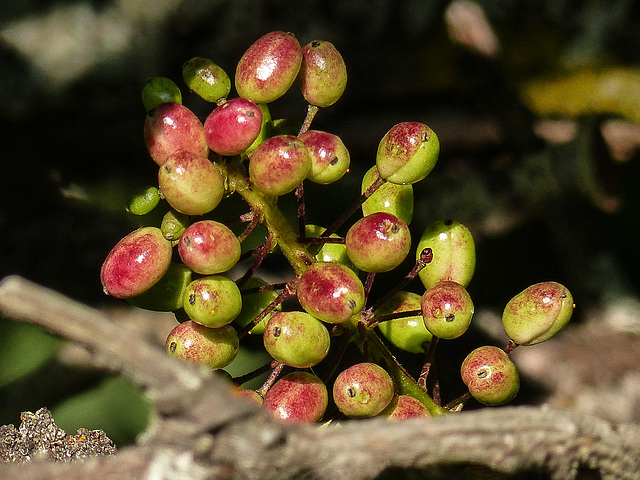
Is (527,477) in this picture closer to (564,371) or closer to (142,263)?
(142,263)

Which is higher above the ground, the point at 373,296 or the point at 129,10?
the point at 129,10

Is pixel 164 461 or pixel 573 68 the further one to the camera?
pixel 573 68

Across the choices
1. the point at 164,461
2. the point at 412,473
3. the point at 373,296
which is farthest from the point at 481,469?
the point at 373,296

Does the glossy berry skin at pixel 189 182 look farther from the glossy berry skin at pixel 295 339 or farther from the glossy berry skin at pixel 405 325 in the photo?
the glossy berry skin at pixel 405 325

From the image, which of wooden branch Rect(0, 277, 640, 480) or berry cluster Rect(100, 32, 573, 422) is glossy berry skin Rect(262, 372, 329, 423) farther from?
wooden branch Rect(0, 277, 640, 480)

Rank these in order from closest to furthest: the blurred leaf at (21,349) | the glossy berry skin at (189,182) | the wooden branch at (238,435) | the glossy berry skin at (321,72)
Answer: the wooden branch at (238,435), the glossy berry skin at (189,182), the glossy berry skin at (321,72), the blurred leaf at (21,349)

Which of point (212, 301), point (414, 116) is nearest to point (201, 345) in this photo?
point (212, 301)

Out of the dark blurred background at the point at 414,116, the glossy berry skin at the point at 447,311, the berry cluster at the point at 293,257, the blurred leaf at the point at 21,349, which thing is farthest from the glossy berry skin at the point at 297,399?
the dark blurred background at the point at 414,116
